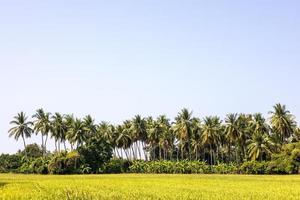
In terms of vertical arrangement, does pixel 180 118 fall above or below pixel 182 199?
above

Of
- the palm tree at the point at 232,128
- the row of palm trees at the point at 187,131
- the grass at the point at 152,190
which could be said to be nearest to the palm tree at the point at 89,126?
the row of palm trees at the point at 187,131

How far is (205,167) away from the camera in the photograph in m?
94.5

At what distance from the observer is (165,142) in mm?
113375

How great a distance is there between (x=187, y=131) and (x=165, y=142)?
36.9ft

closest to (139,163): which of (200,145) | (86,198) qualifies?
(200,145)

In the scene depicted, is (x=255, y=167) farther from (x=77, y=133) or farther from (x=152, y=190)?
→ (x=152, y=190)

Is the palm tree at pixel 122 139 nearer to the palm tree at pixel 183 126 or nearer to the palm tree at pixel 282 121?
the palm tree at pixel 183 126

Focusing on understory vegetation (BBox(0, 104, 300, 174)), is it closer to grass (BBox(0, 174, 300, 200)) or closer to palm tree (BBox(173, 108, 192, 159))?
palm tree (BBox(173, 108, 192, 159))

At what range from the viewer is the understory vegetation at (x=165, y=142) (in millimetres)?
89688

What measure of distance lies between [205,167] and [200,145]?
15.1 metres

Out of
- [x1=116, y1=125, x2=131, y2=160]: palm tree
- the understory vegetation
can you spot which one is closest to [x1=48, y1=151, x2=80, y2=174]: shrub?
the understory vegetation

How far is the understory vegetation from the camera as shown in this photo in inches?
3531

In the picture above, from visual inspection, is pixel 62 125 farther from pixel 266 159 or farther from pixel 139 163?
pixel 266 159

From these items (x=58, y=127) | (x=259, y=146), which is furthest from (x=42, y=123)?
(x=259, y=146)
